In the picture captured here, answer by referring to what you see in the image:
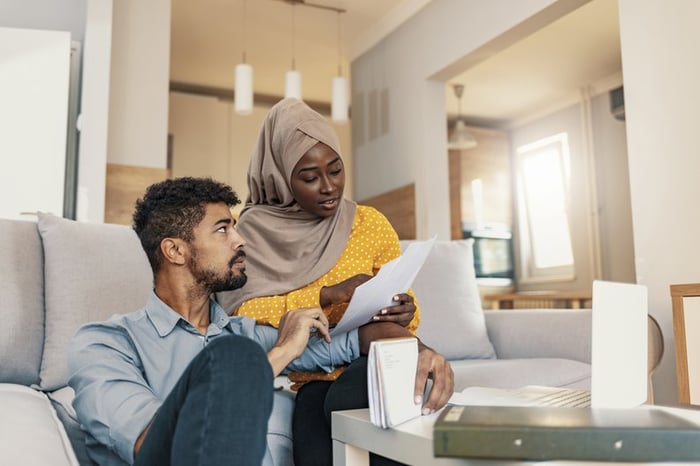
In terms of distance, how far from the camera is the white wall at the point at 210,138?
243 inches

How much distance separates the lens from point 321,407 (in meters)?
1.34

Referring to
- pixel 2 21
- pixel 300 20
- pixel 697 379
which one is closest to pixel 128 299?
pixel 697 379

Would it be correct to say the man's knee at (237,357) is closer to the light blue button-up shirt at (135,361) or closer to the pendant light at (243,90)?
the light blue button-up shirt at (135,361)

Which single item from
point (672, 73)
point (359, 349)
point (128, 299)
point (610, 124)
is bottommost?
point (359, 349)

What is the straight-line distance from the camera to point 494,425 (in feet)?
2.36

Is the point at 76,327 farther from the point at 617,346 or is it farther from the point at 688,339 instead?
the point at 688,339

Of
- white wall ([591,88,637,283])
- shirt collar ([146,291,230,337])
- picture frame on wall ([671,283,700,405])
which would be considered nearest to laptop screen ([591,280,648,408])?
shirt collar ([146,291,230,337])

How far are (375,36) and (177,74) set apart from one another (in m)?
2.02

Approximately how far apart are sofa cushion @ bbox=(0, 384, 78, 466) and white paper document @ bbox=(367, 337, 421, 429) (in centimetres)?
53

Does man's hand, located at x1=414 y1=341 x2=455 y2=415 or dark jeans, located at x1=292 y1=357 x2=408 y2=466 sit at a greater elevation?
man's hand, located at x1=414 y1=341 x2=455 y2=415

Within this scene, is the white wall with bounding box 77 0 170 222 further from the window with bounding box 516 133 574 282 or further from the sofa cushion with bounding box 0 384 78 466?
the window with bounding box 516 133 574 282

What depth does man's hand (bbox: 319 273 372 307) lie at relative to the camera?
4.65 ft

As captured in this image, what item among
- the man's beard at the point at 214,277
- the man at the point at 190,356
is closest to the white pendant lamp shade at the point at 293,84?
the man at the point at 190,356

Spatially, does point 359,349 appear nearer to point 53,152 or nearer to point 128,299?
point 128,299
